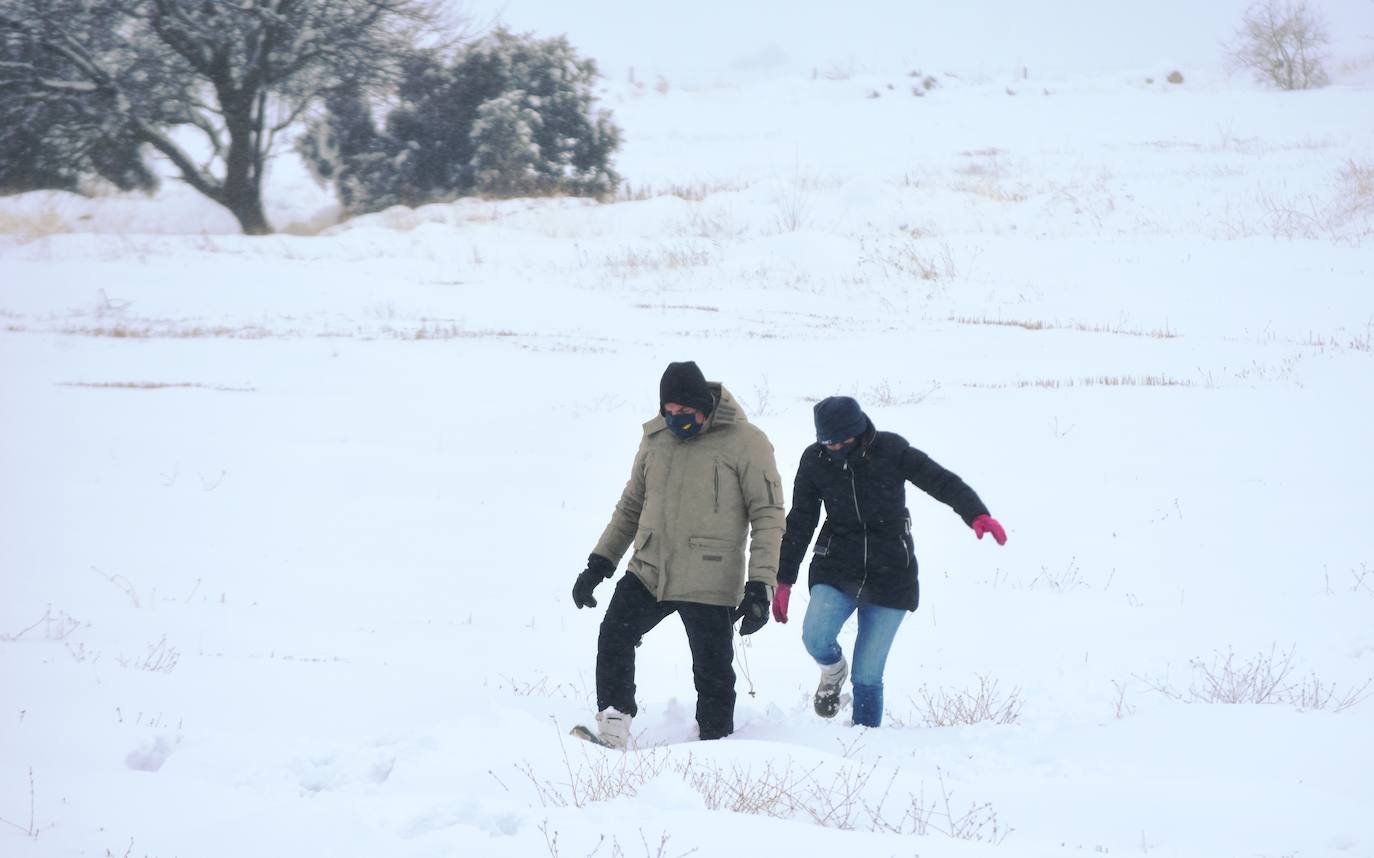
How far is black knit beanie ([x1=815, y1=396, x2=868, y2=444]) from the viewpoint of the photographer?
5000 millimetres

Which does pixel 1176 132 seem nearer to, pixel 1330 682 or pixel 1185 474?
pixel 1185 474

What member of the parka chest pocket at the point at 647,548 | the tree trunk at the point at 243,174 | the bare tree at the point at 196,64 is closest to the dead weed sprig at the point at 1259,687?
the parka chest pocket at the point at 647,548

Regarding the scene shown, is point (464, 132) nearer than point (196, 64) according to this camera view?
No

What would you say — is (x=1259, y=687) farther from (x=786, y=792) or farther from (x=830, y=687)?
(x=786, y=792)

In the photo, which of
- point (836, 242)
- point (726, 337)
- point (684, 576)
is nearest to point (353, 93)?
point (836, 242)

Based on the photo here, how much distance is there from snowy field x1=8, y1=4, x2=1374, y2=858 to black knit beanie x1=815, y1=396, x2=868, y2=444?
4.61 ft

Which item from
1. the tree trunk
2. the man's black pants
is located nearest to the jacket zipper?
the man's black pants

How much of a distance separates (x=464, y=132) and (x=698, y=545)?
91.0 ft

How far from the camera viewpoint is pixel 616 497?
36.7ft

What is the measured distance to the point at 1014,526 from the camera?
9852 millimetres

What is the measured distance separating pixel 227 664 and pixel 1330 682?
6.13 m

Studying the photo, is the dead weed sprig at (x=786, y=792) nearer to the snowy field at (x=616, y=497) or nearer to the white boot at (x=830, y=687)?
the snowy field at (x=616, y=497)

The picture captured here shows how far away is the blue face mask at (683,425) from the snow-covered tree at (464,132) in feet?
86.6

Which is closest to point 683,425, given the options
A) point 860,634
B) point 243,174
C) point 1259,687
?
point 860,634
